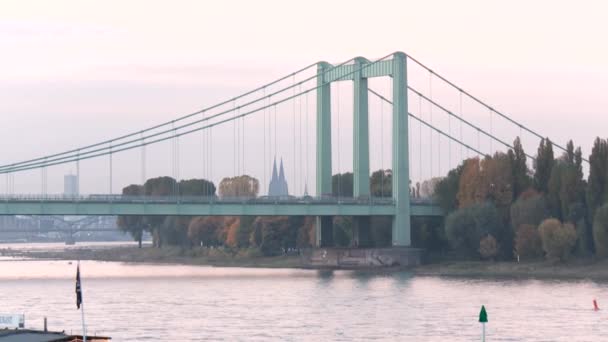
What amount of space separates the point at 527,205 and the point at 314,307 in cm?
4687

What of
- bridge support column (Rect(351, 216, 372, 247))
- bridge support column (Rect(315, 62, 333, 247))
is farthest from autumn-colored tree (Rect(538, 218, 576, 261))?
bridge support column (Rect(315, 62, 333, 247))

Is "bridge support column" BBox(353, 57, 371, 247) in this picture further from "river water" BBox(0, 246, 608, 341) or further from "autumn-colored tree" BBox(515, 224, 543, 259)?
"autumn-colored tree" BBox(515, 224, 543, 259)

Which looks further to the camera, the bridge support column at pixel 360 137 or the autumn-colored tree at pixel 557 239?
the bridge support column at pixel 360 137

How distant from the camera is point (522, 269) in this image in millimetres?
135625

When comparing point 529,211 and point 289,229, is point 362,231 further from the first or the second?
point 289,229

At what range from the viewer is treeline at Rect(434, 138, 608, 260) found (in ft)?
443

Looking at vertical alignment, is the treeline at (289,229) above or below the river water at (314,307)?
above

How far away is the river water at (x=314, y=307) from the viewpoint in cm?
8019

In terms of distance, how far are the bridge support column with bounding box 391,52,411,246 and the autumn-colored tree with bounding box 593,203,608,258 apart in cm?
1968

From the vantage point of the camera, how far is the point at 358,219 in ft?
496

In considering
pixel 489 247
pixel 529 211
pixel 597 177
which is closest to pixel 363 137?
pixel 489 247

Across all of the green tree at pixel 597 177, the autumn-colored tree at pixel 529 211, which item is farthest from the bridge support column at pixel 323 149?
→ the green tree at pixel 597 177

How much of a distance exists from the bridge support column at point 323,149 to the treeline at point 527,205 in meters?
9.88

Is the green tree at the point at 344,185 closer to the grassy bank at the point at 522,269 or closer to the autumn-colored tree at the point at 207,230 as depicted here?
the autumn-colored tree at the point at 207,230
